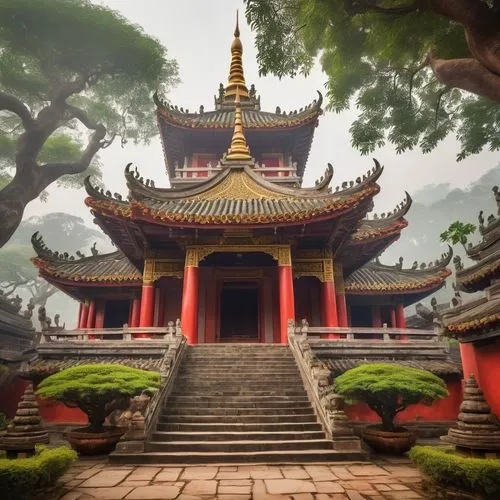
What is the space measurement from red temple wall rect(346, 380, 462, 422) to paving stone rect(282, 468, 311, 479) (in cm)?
391

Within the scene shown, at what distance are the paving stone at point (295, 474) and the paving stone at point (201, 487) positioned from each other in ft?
3.64

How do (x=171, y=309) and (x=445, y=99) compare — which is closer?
(x=445, y=99)

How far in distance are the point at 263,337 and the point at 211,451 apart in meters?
7.44

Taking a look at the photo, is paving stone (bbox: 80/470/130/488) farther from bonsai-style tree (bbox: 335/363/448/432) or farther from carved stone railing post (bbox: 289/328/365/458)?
bonsai-style tree (bbox: 335/363/448/432)

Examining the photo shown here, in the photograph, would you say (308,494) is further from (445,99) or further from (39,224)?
(39,224)

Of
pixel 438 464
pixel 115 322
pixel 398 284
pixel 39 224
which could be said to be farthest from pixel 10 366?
pixel 39 224

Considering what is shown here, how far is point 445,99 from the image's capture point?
27.6 ft

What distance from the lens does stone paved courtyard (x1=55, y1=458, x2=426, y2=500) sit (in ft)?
15.3

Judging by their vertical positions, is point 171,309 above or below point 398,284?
below

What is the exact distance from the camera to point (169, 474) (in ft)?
18.6

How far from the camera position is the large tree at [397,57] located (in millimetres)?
4156

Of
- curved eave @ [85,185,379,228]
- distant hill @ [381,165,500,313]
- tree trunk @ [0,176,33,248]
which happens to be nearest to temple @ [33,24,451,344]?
curved eave @ [85,185,379,228]

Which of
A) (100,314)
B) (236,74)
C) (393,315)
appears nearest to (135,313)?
(100,314)

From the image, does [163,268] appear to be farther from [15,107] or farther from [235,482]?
[15,107]
